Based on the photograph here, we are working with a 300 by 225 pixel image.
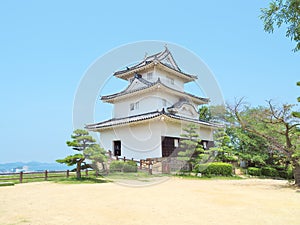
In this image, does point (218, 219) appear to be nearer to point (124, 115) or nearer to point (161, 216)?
point (161, 216)

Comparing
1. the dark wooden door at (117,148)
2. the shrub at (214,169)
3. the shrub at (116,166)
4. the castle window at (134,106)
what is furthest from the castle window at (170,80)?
the shrub at (116,166)

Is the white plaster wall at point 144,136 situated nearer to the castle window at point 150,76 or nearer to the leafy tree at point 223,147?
the leafy tree at point 223,147

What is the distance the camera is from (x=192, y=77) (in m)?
23.6

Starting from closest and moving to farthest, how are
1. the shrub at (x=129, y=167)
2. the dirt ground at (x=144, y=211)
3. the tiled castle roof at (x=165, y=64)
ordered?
the dirt ground at (x=144, y=211) → the shrub at (x=129, y=167) → the tiled castle roof at (x=165, y=64)

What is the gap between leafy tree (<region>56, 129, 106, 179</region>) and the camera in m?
13.6

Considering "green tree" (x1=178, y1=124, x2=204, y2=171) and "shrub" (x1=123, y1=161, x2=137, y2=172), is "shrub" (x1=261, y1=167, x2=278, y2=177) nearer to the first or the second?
"green tree" (x1=178, y1=124, x2=204, y2=171)

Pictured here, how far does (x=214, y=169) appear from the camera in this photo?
1714 cm

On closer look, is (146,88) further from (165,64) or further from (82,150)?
(82,150)

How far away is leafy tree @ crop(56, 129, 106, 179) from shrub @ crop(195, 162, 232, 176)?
6.64 meters

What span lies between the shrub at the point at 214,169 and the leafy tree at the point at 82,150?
664 cm

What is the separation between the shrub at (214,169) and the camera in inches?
659

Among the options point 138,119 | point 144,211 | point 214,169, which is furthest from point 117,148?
point 144,211

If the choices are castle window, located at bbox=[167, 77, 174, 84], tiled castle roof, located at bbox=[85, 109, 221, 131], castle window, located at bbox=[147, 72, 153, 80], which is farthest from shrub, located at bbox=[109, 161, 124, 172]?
castle window, located at bbox=[167, 77, 174, 84]

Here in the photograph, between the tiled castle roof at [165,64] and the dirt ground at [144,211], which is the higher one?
the tiled castle roof at [165,64]
